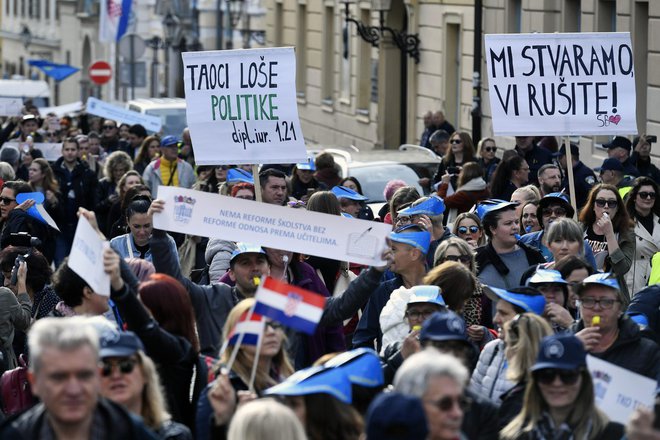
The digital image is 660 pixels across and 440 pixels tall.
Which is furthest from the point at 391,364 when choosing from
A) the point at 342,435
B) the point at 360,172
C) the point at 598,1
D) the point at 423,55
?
the point at 423,55

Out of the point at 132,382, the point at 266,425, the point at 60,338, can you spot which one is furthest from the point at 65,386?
the point at 132,382

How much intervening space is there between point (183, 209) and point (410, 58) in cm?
2261

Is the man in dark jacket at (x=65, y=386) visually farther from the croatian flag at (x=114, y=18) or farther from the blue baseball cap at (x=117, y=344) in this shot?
the croatian flag at (x=114, y=18)

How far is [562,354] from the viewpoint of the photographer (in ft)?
20.7

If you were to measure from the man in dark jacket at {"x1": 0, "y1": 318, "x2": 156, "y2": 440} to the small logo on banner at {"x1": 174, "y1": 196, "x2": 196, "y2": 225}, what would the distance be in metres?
3.34

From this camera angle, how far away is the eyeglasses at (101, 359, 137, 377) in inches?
238

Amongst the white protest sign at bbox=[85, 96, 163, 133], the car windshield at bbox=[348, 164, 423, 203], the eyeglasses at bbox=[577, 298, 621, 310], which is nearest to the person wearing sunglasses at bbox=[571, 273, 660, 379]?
the eyeglasses at bbox=[577, 298, 621, 310]

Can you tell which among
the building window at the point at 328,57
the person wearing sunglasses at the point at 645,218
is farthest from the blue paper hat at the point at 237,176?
the building window at the point at 328,57

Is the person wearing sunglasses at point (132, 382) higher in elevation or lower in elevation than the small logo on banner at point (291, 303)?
lower

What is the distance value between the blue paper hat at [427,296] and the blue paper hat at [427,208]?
2546 millimetres

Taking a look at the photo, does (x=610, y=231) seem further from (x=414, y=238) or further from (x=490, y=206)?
(x=414, y=238)

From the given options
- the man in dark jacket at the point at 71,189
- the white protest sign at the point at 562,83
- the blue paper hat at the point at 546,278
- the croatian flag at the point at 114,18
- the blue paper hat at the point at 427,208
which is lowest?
the man in dark jacket at the point at 71,189

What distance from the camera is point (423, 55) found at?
30.1m

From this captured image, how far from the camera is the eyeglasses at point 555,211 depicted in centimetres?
1131
